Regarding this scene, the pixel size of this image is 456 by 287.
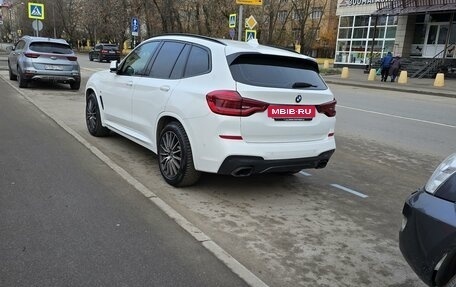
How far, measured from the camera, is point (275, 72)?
536cm

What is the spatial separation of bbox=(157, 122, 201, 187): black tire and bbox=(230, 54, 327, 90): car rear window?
0.97 meters

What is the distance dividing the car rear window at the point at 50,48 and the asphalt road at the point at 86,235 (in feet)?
32.0

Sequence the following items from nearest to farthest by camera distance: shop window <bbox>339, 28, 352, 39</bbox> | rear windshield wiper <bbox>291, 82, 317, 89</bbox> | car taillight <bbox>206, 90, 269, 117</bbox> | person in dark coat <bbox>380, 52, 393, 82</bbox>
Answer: car taillight <bbox>206, 90, 269, 117</bbox>
rear windshield wiper <bbox>291, 82, 317, 89</bbox>
person in dark coat <bbox>380, 52, 393, 82</bbox>
shop window <bbox>339, 28, 352, 39</bbox>

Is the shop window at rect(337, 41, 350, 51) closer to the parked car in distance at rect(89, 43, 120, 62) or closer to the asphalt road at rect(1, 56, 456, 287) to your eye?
the parked car in distance at rect(89, 43, 120, 62)

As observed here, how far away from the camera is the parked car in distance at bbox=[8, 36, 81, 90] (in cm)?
1489

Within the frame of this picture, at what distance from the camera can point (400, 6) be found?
33969 millimetres

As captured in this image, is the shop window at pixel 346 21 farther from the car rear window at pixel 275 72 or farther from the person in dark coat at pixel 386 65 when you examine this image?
the car rear window at pixel 275 72

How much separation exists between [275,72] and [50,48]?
12.1 metres

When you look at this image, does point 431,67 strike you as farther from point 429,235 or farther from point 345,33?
point 429,235

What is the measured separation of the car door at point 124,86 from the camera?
663 centimetres

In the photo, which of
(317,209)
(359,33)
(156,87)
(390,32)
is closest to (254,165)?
(317,209)

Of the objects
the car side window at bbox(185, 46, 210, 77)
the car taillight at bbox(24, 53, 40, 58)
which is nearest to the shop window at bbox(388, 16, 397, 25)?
the car taillight at bbox(24, 53, 40, 58)

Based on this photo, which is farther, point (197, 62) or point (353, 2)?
point (353, 2)

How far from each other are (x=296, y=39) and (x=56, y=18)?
46.8 metres
